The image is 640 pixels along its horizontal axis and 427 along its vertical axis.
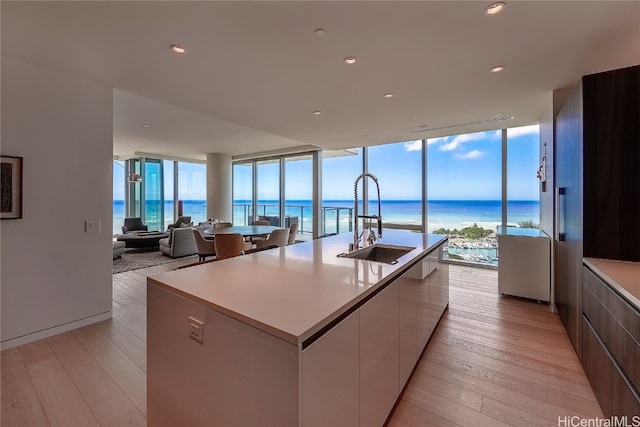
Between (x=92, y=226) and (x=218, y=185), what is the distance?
607 centimetres

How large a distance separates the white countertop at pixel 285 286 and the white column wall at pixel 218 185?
24.5 ft

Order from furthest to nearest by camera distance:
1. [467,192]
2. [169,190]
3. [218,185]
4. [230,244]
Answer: [169,190], [218,185], [467,192], [230,244]

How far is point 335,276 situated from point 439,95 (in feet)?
9.46

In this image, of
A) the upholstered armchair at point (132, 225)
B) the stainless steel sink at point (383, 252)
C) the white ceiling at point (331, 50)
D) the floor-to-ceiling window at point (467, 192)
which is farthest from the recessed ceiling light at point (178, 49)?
the upholstered armchair at point (132, 225)

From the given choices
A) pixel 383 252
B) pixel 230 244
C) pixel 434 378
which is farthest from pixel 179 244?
Result: pixel 434 378

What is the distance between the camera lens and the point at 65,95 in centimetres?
284

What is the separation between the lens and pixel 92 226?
10.1 ft

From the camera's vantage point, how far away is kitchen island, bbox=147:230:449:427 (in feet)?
3.16

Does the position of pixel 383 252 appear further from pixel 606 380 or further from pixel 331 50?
pixel 331 50

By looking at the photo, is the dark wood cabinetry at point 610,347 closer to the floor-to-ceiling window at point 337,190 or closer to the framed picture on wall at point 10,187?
the framed picture on wall at point 10,187

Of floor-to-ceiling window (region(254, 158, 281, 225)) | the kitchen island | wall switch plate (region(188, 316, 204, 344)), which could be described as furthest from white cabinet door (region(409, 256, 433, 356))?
floor-to-ceiling window (region(254, 158, 281, 225))

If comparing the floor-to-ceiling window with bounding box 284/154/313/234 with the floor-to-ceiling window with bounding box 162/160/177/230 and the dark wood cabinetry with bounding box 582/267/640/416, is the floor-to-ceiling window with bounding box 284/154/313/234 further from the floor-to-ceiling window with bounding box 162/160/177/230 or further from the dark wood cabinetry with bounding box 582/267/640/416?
the dark wood cabinetry with bounding box 582/267/640/416

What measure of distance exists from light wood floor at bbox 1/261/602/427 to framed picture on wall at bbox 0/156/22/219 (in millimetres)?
1257

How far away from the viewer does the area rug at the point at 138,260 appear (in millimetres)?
5367
